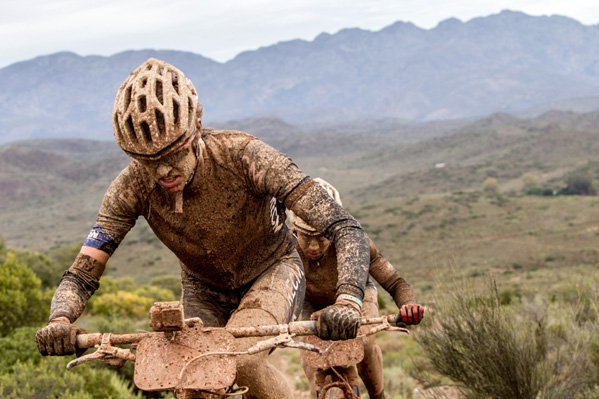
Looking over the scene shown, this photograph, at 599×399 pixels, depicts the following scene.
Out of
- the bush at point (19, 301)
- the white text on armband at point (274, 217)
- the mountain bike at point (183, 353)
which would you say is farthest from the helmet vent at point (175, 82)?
the bush at point (19, 301)

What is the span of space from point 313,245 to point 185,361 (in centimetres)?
332

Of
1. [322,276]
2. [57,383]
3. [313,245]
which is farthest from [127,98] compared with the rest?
[57,383]

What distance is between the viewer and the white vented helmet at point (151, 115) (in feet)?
11.4

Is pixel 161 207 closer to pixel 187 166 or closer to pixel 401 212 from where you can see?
pixel 187 166

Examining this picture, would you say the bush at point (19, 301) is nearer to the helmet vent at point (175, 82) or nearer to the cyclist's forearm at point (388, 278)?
the cyclist's forearm at point (388, 278)

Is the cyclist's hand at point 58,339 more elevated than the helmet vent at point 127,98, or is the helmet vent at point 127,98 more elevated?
the helmet vent at point 127,98

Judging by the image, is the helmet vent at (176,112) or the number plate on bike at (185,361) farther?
the helmet vent at (176,112)

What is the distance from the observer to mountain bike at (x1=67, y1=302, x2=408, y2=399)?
9.45ft

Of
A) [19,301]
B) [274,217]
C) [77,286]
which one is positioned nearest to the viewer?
[77,286]

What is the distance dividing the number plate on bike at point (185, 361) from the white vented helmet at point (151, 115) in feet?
3.36

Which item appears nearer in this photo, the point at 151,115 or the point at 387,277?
the point at 151,115

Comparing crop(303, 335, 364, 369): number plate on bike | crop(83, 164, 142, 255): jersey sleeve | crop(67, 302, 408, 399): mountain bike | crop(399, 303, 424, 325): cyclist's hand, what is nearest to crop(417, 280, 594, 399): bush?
crop(303, 335, 364, 369): number plate on bike

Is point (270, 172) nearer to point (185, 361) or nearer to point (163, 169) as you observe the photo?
point (163, 169)

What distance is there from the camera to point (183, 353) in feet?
9.74
